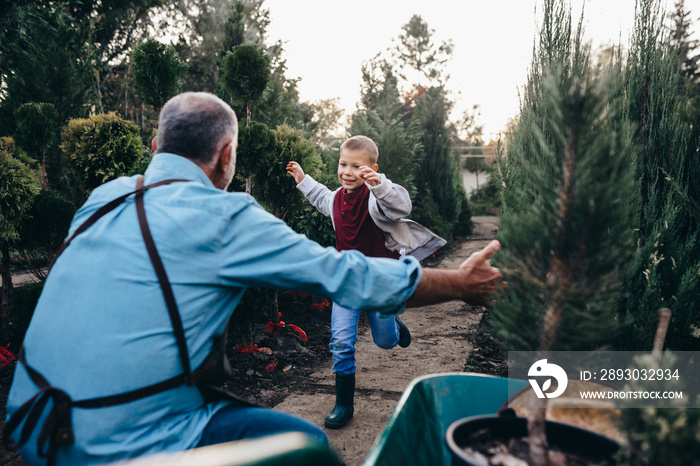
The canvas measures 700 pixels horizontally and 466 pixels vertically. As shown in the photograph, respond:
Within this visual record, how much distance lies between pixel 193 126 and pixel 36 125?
3.43m

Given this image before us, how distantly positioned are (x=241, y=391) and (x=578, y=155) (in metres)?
3.52

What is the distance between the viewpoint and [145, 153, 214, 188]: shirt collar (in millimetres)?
1643

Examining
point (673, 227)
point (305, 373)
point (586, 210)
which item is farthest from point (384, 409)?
point (586, 210)

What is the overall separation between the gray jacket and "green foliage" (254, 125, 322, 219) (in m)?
1.45

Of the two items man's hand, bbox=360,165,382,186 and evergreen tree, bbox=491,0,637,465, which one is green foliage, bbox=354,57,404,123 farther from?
evergreen tree, bbox=491,0,637,465

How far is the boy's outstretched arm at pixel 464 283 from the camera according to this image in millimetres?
1562

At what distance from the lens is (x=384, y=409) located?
3.48 metres

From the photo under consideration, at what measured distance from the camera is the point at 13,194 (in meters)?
3.76

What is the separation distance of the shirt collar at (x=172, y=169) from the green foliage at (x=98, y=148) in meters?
2.76

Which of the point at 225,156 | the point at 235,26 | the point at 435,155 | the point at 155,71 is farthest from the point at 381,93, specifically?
the point at 225,156

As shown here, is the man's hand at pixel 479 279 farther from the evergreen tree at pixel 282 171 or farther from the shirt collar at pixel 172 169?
the evergreen tree at pixel 282 171

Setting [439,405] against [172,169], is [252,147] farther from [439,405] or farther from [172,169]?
[439,405]

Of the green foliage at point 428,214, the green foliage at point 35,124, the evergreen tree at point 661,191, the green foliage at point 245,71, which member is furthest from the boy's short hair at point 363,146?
the green foliage at point 428,214

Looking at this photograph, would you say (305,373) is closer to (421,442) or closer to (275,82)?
(421,442)
